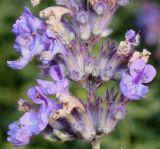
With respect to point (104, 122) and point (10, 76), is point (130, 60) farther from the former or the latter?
point (10, 76)

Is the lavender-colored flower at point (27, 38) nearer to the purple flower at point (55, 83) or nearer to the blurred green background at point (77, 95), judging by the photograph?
the purple flower at point (55, 83)

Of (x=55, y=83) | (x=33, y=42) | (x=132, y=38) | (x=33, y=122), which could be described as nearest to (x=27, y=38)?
(x=33, y=42)

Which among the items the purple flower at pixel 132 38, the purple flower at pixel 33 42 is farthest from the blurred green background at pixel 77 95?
the purple flower at pixel 33 42

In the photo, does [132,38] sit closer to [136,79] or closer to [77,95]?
[136,79]

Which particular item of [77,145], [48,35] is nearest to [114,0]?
[48,35]

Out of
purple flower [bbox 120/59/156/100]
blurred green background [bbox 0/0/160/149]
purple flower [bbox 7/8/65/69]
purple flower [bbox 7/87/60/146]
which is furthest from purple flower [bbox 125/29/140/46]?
blurred green background [bbox 0/0/160/149]
